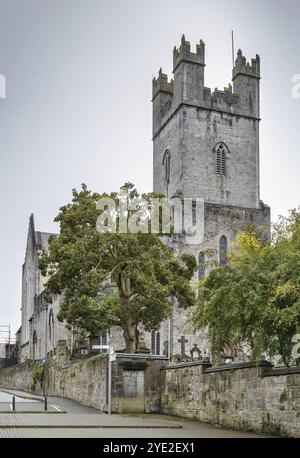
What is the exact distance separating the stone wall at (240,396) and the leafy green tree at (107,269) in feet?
19.0

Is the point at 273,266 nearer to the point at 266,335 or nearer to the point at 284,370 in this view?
the point at 266,335

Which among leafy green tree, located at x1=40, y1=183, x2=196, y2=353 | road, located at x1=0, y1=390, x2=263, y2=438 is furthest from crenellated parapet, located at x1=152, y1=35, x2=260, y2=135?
road, located at x1=0, y1=390, x2=263, y2=438

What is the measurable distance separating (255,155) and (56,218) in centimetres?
3333

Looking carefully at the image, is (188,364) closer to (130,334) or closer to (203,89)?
(130,334)

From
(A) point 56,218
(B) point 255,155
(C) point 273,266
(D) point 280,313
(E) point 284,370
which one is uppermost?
(B) point 255,155

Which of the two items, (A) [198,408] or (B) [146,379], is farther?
(B) [146,379]

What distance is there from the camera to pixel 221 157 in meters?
62.0

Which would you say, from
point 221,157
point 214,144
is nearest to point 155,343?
point 221,157

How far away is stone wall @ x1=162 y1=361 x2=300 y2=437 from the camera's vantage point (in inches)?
725

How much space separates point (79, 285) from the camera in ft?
103

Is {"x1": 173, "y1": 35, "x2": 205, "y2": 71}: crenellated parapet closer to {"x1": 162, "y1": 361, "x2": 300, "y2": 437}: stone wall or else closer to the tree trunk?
the tree trunk

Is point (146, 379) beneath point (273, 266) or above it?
beneath
